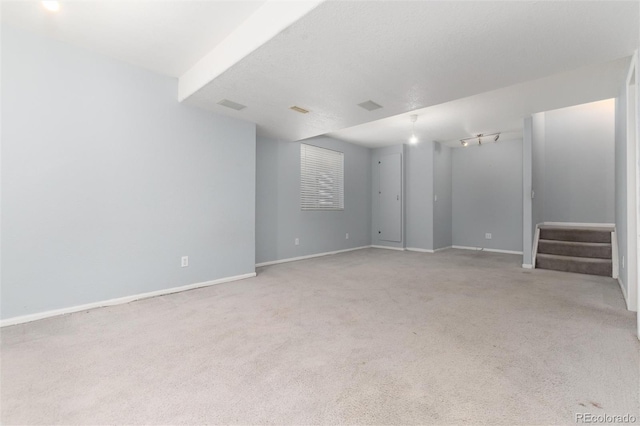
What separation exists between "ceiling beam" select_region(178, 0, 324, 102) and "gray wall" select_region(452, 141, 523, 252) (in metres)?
6.10

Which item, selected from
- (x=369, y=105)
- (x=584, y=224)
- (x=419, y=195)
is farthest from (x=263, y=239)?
(x=584, y=224)

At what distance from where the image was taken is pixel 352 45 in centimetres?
214

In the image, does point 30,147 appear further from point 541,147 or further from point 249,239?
point 541,147

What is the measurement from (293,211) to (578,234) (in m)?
4.85

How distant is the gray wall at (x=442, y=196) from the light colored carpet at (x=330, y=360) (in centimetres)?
331

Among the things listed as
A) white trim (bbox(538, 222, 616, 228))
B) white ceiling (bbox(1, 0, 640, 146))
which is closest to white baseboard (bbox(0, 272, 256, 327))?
white ceiling (bbox(1, 0, 640, 146))

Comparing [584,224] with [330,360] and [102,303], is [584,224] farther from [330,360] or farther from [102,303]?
[102,303]

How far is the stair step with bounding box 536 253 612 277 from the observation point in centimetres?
399

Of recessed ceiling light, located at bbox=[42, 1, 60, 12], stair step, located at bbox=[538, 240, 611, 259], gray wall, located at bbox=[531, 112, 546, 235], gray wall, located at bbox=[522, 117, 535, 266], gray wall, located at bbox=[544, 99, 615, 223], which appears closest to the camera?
recessed ceiling light, located at bbox=[42, 1, 60, 12]

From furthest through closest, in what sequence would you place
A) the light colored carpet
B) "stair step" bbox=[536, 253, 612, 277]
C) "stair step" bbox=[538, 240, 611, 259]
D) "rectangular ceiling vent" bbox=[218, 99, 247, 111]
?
"stair step" bbox=[538, 240, 611, 259] → "stair step" bbox=[536, 253, 612, 277] → "rectangular ceiling vent" bbox=[218, 99, 247, 111] → the light colored carpet

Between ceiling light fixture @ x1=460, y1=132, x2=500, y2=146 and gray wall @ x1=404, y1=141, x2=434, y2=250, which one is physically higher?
ceiling light fixture @ x1=460, y1=132, x2=500, y2=146

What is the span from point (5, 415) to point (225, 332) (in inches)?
45.2

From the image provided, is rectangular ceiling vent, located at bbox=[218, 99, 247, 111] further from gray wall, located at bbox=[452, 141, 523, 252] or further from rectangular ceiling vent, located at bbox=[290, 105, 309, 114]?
gray wall, located at bbox=[452, 141, 523, 252]

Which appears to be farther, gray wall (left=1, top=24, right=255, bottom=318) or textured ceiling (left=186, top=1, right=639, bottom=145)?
gray wall (left=1, top=24, right=255, bottom=318)
